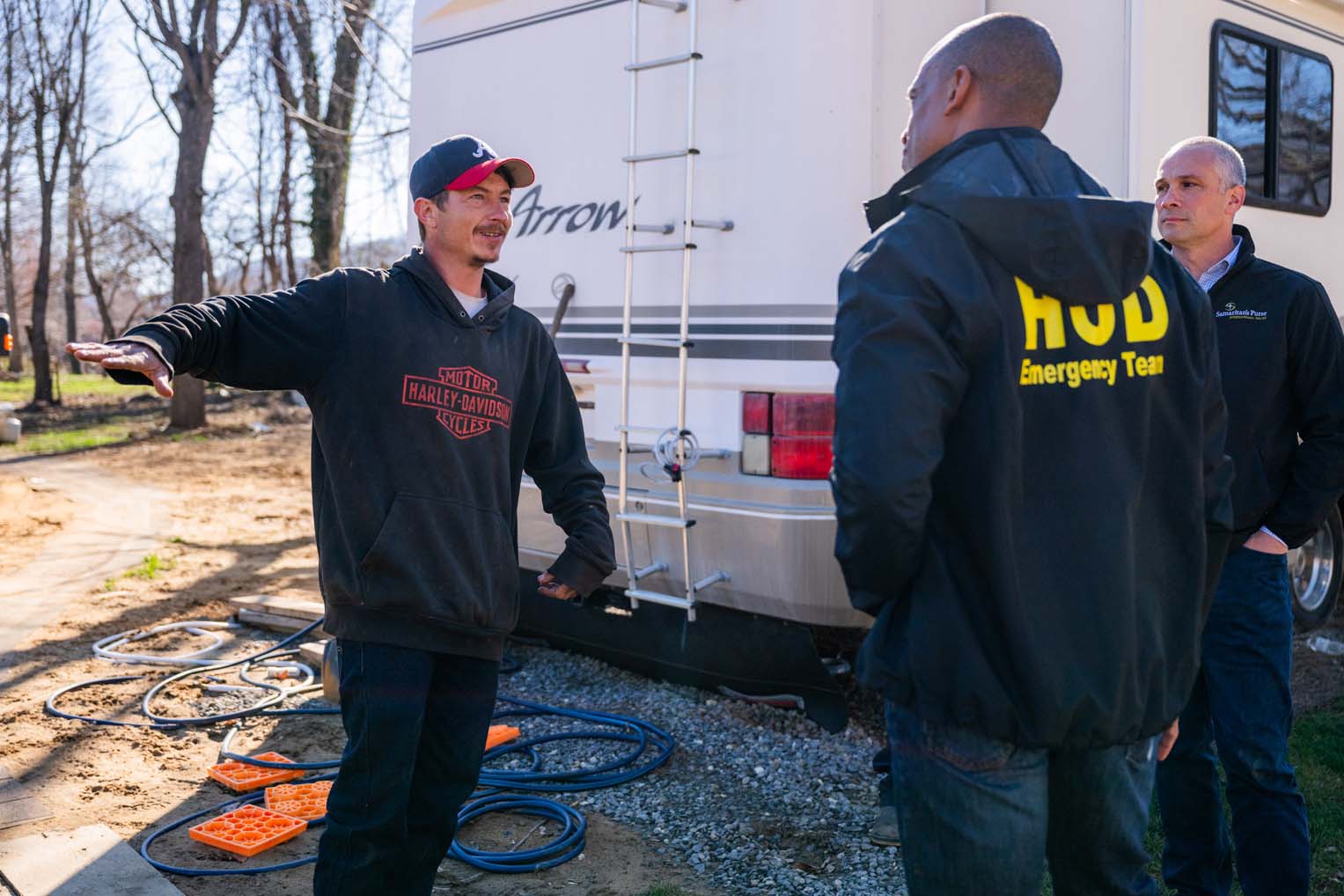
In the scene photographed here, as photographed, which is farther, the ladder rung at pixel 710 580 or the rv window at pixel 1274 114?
the rv window at pixel 1274 114

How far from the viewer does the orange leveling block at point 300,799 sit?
3811 millimetres

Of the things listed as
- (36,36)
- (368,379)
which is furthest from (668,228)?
(36,36)

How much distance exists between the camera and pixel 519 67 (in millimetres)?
5141

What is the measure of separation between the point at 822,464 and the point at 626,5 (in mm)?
2009

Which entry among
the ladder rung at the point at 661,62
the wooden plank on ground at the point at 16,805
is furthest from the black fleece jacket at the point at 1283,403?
the wooden plank on ground at the point at 16,805

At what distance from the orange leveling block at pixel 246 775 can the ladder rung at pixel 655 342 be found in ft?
6.36

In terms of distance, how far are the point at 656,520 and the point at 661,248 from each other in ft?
3.33

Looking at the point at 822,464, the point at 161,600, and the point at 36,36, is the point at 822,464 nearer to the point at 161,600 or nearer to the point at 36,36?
the point at 161,600

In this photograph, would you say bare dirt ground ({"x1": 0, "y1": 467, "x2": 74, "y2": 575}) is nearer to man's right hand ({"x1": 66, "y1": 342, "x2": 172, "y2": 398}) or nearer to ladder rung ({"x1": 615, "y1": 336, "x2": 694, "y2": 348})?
ladder rung ({"x1": 615, "y1": 336, "x2": 694, "y2": 348})

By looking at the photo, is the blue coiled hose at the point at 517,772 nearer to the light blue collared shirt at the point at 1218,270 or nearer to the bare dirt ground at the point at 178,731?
the bare dirt ground at the point at 178,731

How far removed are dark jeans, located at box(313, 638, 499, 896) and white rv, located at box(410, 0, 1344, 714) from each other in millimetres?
1703

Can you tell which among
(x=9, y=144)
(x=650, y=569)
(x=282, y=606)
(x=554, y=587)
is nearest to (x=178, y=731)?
(x=282, y=606)

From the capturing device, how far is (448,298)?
9.22 ft

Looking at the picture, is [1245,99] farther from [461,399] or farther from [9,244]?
[9,244]
